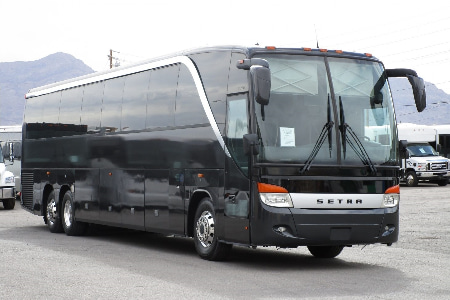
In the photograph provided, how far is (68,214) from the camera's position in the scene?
2002 cm

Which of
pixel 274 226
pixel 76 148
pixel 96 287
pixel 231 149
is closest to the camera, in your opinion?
pixel 96 287

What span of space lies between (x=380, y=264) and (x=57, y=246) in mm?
6048

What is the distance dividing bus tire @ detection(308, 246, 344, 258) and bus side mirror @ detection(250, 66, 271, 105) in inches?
134

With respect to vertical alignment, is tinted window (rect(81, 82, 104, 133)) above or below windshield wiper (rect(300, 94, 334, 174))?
above

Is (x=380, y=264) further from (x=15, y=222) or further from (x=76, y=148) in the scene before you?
(x=15, y=222)

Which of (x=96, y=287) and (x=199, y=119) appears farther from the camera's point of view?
(x=199, y=119)

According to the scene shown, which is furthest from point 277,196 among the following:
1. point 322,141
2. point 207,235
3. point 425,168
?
point 425,168

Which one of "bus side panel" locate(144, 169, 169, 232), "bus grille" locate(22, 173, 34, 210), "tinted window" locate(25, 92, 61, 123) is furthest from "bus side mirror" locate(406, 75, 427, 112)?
"bus grille" locate(22, 173, 34, 210)

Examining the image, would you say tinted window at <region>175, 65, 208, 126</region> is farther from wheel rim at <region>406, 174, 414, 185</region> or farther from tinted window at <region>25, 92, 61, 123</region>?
wheel rim at <region>406, 174, 414, 185</region>

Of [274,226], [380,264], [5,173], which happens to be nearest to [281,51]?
[274,226]

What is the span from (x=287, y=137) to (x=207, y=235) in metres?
2.10

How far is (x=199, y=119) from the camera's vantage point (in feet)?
46.9

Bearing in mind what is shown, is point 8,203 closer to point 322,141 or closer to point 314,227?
point 322,141

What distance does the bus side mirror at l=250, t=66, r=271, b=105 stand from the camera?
12125 millimetres
